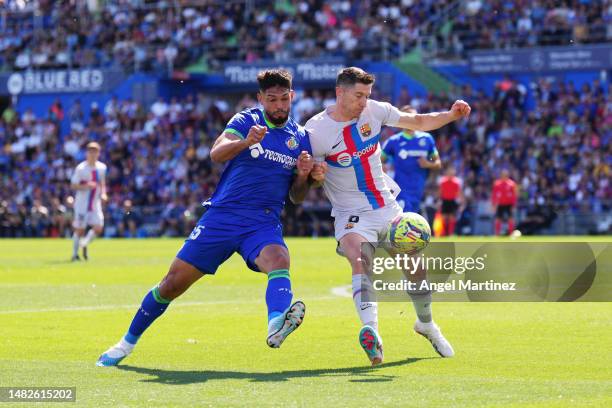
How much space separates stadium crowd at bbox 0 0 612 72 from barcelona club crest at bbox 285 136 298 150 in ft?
103

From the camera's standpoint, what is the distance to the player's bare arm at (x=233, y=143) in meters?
8.78

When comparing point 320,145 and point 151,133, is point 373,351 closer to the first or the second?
point 320,145

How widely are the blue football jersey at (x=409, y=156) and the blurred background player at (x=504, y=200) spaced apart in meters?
14.2

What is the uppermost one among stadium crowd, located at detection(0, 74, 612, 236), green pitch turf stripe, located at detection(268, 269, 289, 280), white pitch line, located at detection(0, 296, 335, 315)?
green pitch turf stripe, located at detection(268, 269, 289, 280)

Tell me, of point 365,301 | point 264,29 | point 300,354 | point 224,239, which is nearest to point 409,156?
point 300,354

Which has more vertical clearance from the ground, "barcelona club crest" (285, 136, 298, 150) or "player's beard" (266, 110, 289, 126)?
"player's beard" (266, 110, 289, 126)

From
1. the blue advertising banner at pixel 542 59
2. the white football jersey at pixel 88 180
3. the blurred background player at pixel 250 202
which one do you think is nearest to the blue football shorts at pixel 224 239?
the blurred background player at pixel 250 202

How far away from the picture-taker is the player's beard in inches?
368

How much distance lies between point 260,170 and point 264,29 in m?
37.5

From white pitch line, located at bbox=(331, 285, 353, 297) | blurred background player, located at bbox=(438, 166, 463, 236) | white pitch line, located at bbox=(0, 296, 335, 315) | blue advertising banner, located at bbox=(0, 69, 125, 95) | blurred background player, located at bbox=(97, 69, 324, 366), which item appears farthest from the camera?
blue advertising banner, located at bbox=(0, 69, 125, 95)

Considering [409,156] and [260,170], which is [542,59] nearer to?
[409,156]

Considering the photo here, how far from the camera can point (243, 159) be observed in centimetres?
948

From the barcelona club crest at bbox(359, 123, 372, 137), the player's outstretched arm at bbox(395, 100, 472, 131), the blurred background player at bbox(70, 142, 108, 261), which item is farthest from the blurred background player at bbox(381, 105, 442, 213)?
the barcelona club crest at bbox(359, 123, 372, 137)

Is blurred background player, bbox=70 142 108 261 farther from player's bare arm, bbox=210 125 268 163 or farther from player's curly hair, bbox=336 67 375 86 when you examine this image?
player's bare arm, bbox=210 125 268 163
